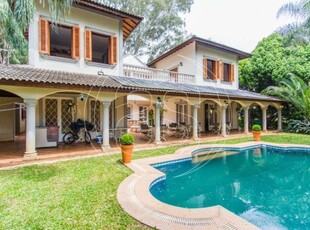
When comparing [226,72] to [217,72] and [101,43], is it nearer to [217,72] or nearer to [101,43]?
[217,72]

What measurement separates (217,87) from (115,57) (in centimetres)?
896

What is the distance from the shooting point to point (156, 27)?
99.5ft

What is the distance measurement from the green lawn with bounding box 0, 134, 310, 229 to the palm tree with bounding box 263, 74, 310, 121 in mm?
15723

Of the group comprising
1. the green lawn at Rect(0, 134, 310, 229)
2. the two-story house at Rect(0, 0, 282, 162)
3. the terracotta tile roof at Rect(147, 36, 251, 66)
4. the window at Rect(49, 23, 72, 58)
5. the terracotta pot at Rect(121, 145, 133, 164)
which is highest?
the terracotta tile roof at Rect(147, 36, 251, 66)

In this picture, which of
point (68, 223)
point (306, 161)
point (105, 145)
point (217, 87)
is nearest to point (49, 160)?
point (105, 145)

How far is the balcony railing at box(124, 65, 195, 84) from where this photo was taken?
42.7 feet

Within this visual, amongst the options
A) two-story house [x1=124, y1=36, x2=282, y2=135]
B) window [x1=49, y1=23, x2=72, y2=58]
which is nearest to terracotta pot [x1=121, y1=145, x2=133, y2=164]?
two-story house [x1=124, y1=36, x2=282, y2=135]

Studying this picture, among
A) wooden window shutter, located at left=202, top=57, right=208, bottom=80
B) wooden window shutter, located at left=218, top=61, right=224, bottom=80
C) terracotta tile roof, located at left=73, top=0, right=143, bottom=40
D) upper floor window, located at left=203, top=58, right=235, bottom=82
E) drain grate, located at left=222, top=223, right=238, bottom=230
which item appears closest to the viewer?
drain grate, located at left=222, top=223, right=238, bottom=230

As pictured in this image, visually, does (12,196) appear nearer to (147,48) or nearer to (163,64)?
(163,64)

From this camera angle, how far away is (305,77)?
59.6 feet

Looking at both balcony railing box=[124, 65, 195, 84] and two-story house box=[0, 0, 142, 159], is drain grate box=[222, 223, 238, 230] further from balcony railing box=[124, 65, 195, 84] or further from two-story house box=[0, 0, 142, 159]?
balcony railing box=[124, 65, 195, 84]

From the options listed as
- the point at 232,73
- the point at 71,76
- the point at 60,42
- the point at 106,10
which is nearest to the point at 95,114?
the point at 71,76

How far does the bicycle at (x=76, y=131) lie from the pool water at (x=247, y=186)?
551 cm

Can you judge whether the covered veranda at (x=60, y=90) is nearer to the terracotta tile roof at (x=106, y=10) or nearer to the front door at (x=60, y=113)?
the front door at (x=60, y=113)
